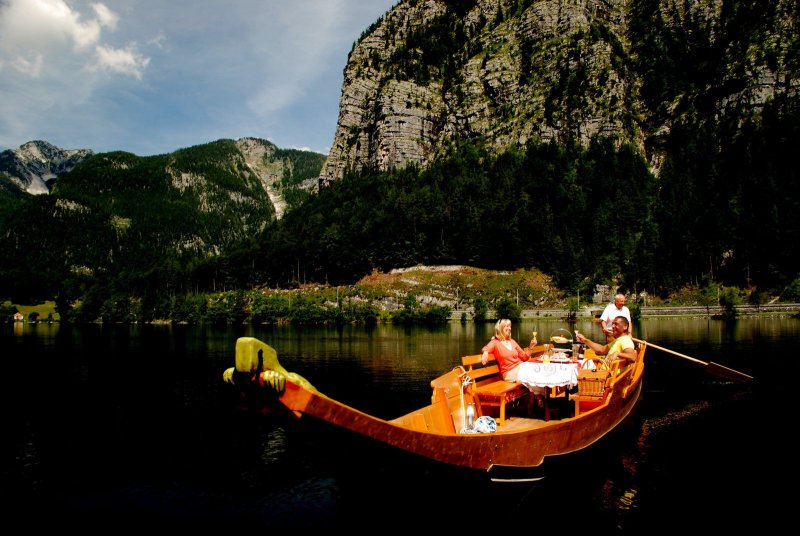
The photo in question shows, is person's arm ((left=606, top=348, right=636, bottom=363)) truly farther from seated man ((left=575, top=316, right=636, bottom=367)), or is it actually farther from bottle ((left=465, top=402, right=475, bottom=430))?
bottle ((left=465, top=402, right=475, bottom=430))

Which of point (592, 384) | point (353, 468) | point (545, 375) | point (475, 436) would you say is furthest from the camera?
point (592, 384)

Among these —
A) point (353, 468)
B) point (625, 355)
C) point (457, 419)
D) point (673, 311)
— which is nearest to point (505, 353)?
point (457, 419)

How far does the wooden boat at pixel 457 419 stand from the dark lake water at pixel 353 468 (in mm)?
450

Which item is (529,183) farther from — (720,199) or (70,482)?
(70,482)

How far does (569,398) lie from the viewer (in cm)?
1789

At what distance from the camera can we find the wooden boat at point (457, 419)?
32.0 ft

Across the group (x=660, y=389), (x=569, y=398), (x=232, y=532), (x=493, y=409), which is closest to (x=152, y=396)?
(x=232, y=532)

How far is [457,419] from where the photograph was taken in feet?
57.6

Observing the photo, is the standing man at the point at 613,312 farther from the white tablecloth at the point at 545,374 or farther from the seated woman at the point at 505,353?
the white tablecloth at the point at 545,374

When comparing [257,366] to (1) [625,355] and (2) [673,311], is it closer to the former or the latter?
(1) [625,355]

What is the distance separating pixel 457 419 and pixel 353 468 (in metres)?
5.86

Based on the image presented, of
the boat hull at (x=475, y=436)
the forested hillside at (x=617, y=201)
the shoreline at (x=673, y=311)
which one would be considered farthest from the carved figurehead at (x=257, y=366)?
the forested hillside at (x=617, y=201)

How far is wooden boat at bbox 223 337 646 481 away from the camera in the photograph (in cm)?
974

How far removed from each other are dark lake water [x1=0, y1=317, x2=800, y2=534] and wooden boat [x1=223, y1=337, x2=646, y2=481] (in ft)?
1.48
